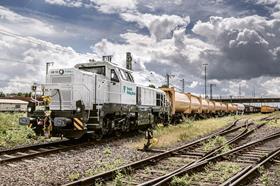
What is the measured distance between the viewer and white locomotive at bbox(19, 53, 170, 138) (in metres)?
12.6

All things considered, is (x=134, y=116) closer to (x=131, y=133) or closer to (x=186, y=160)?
(x=131, y=133)

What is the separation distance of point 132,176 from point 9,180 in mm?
2726

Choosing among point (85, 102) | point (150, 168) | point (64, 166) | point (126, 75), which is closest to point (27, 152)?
point (64, 166)

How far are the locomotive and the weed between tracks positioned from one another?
551cm

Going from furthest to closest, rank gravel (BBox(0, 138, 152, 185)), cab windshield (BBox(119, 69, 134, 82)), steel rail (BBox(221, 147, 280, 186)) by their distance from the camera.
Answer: cab windshield (BBox(119, 69, 134, 82)), gravel (BBox(0, 138, 152, 185)), steel rail (BBox(221, 147, 280, 186))

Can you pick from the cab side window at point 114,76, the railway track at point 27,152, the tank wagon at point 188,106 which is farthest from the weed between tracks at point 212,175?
the tank wagon at point 188,106

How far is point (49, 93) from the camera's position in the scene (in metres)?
13.4

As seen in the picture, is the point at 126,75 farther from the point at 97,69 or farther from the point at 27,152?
the point at 27,152

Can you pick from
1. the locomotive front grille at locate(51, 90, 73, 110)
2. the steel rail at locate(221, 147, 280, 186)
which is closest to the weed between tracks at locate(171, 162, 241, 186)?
the steel rail at locate(221, 147, 280, 186)

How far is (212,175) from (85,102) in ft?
22.9

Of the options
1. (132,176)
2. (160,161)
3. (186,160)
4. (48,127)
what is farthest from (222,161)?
(48,127)

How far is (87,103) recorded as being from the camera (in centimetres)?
1362

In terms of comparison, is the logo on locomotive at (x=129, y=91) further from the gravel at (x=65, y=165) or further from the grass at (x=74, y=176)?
the grass at (x=74, y=176)

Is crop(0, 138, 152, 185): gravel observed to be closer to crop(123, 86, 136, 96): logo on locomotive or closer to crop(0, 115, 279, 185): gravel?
crop(0, 115, 279, 185): gravel
